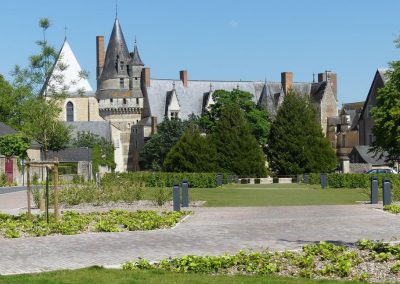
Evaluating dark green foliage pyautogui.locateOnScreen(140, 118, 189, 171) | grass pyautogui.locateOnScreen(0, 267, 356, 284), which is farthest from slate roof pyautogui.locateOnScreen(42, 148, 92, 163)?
grass pyautogui.locateOnScreen(0, 267, 356, 284)

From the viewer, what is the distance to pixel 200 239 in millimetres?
16078

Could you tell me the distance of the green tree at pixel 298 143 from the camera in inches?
2771

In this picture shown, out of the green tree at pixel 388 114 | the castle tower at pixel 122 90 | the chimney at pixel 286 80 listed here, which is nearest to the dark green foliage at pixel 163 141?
the castle tower at pixel 122 90

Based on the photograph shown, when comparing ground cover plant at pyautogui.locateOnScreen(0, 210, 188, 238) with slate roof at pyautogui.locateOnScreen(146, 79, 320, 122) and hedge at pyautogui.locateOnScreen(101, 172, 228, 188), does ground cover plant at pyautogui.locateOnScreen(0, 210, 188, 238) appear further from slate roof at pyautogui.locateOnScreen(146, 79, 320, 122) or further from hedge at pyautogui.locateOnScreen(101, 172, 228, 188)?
slate roof at pyautogui.locateOnScreen(146, 79, 320, 122)

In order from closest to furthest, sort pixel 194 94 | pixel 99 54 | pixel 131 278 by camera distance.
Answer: pixel 131 278
pixel 194 94
pixel 99 54

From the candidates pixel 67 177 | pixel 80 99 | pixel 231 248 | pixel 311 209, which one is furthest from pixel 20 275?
pixel 80 99

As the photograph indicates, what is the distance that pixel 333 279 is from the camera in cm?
1095

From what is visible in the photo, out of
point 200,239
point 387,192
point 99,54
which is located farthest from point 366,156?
point 200,239


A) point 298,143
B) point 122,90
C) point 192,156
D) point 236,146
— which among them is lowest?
point 192,156

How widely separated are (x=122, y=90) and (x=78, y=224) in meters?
103

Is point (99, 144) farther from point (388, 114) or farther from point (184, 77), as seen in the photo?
point (388, 114)

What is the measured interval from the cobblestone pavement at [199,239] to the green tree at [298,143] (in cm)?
4773

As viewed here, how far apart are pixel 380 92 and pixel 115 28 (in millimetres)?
69509

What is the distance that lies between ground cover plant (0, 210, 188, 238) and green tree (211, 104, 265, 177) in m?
41.8
